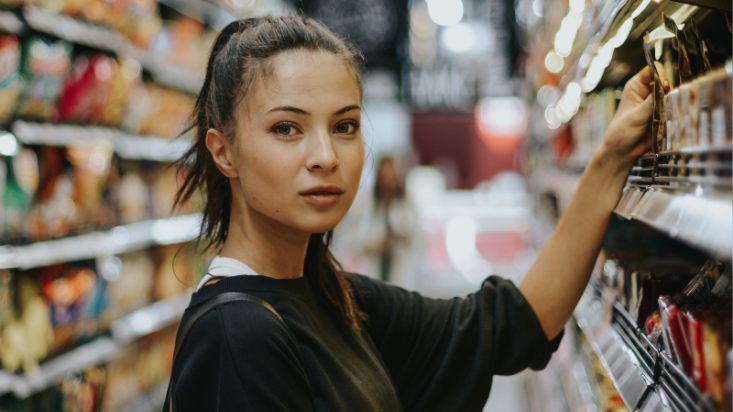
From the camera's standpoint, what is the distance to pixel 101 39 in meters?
2.39

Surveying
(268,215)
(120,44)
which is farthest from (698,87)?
(120,44)

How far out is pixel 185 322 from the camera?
2.87 feet

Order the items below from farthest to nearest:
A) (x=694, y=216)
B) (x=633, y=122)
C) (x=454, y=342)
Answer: (x=454, y=342), (x=633, y=122), (x=694, y=216)

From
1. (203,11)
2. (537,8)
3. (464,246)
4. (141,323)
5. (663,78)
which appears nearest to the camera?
(663,78)

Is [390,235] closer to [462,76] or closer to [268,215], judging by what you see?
[462,76]

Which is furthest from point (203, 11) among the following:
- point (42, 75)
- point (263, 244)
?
point (263, 244)

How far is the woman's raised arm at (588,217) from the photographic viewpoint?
97 cm

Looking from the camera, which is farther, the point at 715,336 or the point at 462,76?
the point at 462,76

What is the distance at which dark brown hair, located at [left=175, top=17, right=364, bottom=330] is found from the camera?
38.6 inches

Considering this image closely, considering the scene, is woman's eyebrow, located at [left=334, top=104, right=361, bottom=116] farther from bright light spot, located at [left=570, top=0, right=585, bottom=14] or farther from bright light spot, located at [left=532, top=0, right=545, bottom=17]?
bright light spot, located at [left=532, top=0, right=545, bottom=17]

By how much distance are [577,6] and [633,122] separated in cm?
93

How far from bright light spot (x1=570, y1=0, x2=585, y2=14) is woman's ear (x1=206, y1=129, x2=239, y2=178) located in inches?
47.6

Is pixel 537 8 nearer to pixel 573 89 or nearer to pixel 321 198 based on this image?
pixel 573 89

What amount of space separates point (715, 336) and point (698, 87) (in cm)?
29
